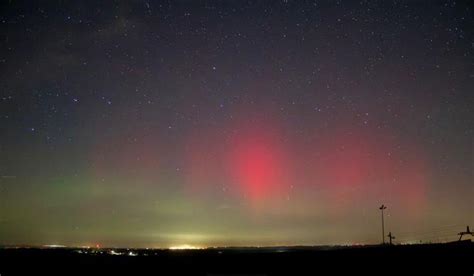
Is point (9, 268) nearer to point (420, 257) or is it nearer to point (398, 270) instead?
point (398, 270)

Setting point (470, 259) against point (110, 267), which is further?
point (110, 267)

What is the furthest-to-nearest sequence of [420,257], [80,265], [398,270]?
[80,265] → [420,257] → [398,270]

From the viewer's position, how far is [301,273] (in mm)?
23078

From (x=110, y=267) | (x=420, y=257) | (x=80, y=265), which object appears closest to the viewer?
(x=420, y=257)

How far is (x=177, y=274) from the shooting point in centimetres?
2450

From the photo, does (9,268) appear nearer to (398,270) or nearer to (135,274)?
(135,274)

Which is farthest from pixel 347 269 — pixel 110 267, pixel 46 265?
pixel 46 265

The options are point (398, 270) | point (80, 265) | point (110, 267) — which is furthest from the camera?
point (80, 265)

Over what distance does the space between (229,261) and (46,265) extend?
15.6 meters

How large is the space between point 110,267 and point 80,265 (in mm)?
3619

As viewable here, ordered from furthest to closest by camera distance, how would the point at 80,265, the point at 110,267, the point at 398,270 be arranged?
the point at 80,265
the point at 110,267
the point at 398,270

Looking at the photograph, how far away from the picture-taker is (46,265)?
29453mm

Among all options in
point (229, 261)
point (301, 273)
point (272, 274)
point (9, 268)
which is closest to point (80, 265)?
point (9, 268)

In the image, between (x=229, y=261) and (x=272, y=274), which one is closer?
(x=272, y=274)
